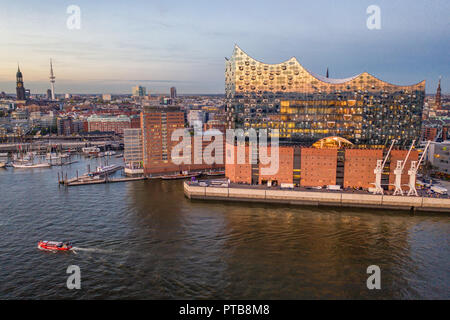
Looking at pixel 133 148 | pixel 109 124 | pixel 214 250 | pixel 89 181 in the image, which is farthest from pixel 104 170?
pixel 109 124

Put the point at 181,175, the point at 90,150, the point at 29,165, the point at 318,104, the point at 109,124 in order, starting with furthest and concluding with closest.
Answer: the point at 109,124 < the point at 90,150 < the point at 29,165 < the point at 181,175 < the point at 318,104

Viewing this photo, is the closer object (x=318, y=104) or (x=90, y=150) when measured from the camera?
(x=318, y=104)

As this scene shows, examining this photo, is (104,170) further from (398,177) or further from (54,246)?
(398,177)

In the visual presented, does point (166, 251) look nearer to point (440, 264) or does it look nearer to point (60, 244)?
point (60, 244)

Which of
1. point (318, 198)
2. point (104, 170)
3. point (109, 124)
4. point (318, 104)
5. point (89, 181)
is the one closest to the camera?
point (318, 198)

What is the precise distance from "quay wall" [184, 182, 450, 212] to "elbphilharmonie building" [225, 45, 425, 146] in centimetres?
709

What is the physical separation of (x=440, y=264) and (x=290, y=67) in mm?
26467

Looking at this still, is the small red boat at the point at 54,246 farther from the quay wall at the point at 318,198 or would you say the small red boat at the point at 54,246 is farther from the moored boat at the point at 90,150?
the moored boat at the point at 90,150

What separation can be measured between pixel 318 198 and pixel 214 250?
16995mm

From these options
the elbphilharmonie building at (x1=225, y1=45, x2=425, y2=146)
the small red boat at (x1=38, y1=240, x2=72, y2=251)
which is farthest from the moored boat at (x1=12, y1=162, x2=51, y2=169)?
the small red boat at (x1=38, y1=240, x2=72, y2=251)

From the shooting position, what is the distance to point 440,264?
933 inches

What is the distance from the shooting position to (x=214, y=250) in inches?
1006

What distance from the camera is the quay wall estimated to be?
35.9 metres

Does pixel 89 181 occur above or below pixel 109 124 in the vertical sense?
below
